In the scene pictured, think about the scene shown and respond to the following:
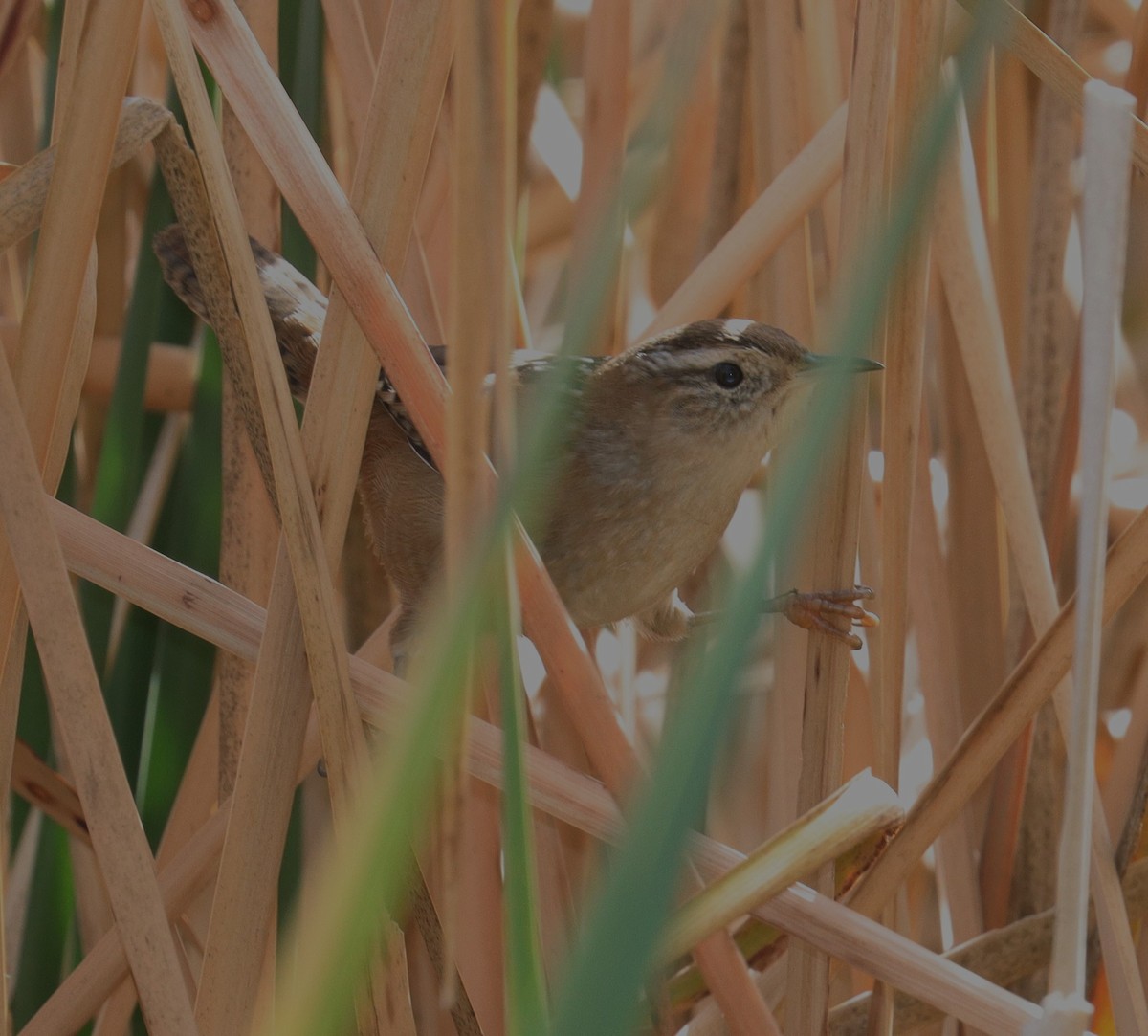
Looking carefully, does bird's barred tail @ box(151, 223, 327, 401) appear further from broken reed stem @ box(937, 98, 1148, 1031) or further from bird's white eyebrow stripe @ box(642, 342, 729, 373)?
broken reed stem @ box(937, 98, 1148, 1031)

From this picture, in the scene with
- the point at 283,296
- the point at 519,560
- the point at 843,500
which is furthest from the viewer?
the point at 283,296

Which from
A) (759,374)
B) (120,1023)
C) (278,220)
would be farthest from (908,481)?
(120,1023)

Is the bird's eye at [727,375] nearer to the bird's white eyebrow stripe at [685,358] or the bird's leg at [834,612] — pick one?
the bird's white eyebrow stripe at [685,358]

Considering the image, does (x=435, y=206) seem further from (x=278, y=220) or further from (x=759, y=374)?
(x=759, y=374)

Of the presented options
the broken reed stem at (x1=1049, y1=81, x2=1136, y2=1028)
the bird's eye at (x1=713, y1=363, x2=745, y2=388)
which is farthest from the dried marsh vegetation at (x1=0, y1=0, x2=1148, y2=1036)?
the bird's eye at (x1=713, y1=363, x2=745, y2=388)

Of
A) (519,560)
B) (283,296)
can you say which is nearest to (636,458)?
(283,296)

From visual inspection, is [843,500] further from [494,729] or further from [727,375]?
[727,375]

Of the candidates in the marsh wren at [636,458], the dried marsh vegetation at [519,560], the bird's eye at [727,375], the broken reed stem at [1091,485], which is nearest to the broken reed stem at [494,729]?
the dried marsh vegetation at [519,560]
